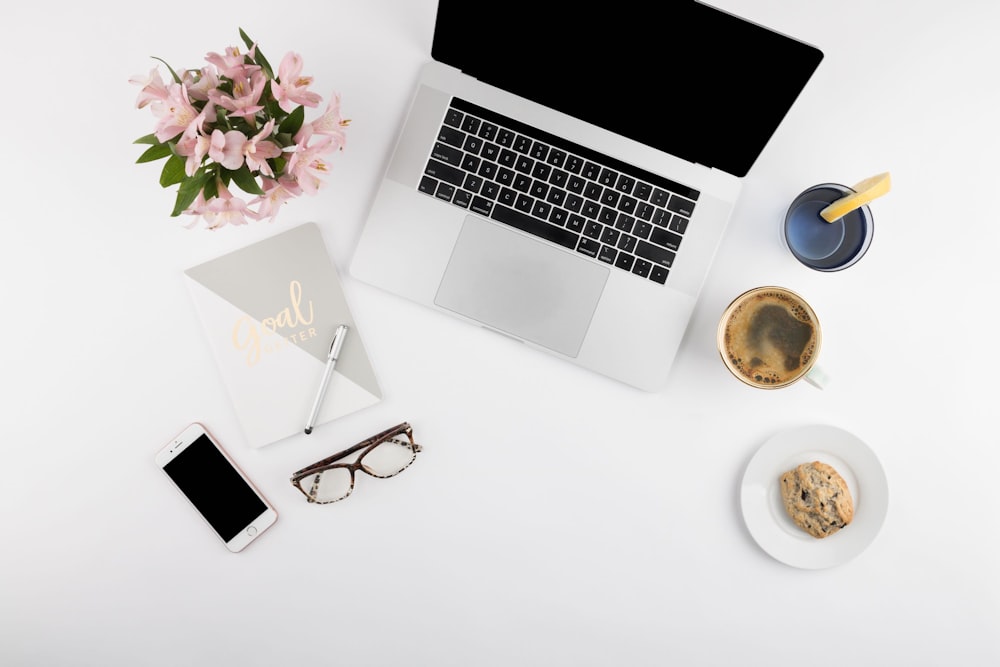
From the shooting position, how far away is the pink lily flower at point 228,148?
2.51 feet

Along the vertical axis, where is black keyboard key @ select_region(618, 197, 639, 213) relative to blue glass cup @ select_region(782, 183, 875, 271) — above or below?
below

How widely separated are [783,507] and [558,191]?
622 mm

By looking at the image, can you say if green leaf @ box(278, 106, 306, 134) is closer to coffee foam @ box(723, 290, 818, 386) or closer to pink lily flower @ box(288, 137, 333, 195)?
pink lily flower @ box(288, 137, 333, 195)

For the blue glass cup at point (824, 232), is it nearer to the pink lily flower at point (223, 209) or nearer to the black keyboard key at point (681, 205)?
the black keyboard key at point (681, 205)

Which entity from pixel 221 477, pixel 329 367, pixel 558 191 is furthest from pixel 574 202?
pixel 221 477

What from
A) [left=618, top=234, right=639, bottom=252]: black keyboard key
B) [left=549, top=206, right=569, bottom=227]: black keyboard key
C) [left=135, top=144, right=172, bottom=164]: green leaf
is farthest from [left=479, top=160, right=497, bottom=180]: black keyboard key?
[left=135, top=144, right=172, bottom=164]: green leaf

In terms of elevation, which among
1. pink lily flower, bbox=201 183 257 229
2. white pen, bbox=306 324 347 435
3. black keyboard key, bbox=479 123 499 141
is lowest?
white pen, bbox=306 324 347 435

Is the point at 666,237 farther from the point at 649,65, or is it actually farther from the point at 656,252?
the point at 649,65

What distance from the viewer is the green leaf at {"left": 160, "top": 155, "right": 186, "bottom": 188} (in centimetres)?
83

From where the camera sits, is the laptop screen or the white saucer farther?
the white saucer

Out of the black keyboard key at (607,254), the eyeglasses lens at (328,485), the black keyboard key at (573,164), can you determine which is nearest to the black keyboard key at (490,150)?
the black keyboard key at (573,164)

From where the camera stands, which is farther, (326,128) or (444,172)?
(444,172)

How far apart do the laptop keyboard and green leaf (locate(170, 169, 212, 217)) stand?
305 millimetres

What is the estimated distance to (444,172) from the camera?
0.99 metres
